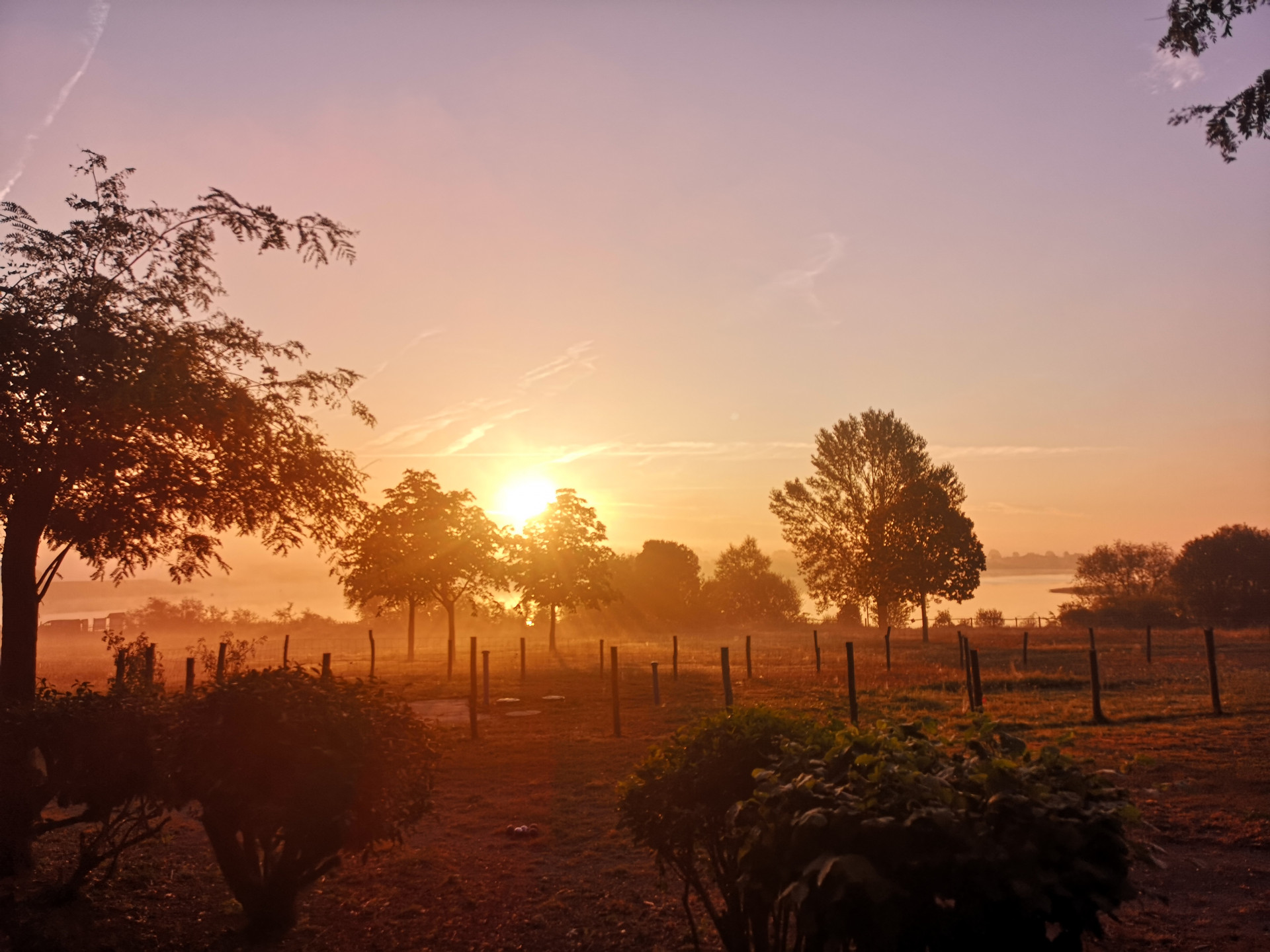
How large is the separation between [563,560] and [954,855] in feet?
142

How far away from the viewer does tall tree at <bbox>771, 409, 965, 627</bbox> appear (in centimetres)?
4981

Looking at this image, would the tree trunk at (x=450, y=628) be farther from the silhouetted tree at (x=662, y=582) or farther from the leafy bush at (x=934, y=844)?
the silhouetted tree at (x=662, y=582)

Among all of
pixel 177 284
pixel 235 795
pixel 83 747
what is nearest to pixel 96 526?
pixel 177 284

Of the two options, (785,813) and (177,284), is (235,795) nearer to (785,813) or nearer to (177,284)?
(785,813)

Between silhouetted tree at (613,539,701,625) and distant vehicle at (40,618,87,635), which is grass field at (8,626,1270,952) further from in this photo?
distant vehicle at (40,618,87,635)

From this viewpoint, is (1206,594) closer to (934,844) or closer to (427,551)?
(427,551)

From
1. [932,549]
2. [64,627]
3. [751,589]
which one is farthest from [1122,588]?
[64,627]

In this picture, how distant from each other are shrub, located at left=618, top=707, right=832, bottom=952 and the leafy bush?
20.9 inches

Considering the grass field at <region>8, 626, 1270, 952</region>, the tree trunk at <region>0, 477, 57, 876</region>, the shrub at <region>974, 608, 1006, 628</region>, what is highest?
the tree trunk at <region>0, 477, 57, 876</region>

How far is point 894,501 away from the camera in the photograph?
165ft

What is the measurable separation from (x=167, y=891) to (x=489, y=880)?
9.74ft

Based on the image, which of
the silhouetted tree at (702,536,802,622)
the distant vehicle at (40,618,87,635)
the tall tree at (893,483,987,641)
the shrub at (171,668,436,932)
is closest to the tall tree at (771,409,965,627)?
the tall tree at (893,483,987,641)

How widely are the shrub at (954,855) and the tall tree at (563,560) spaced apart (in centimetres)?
4128

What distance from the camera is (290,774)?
570 cm
